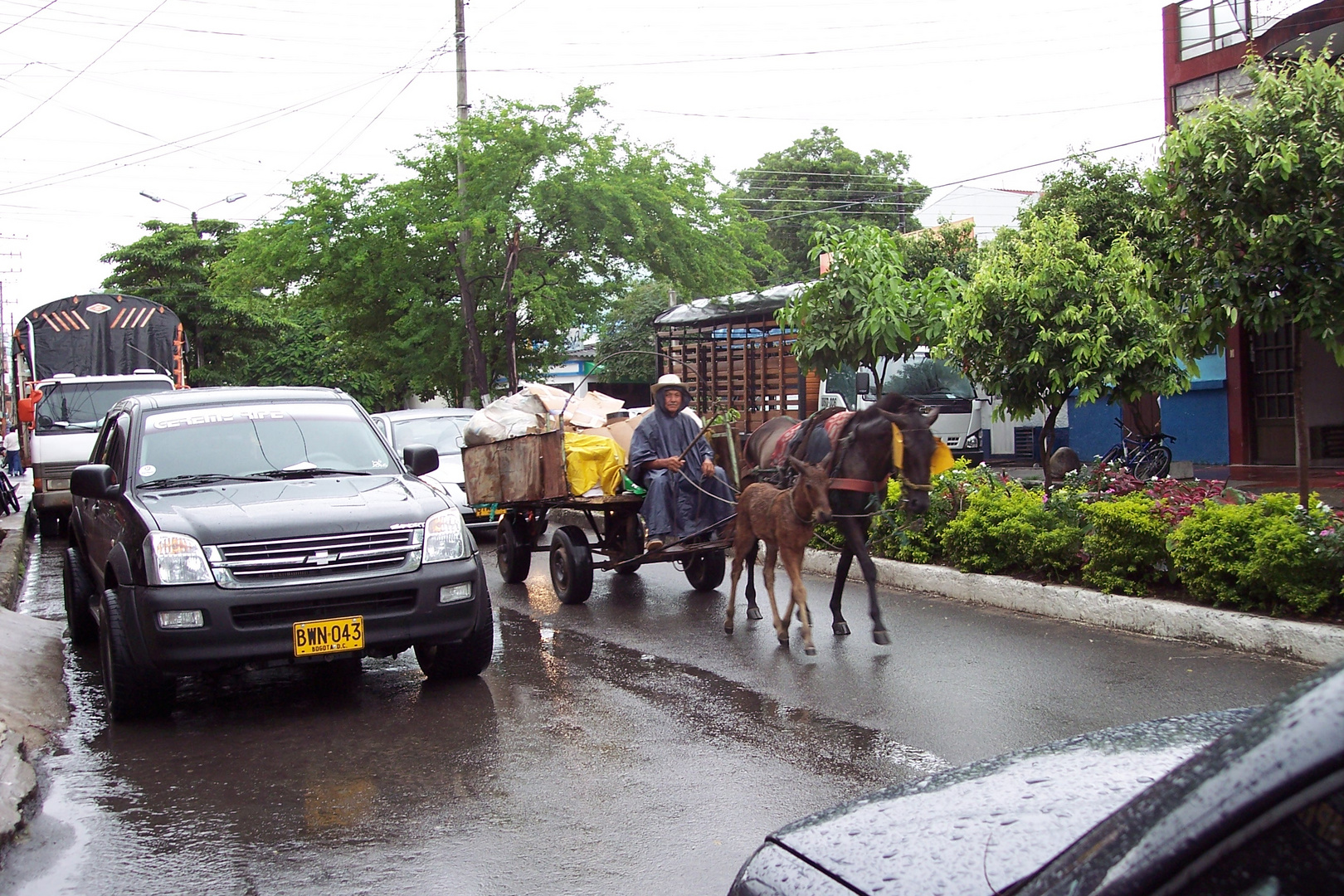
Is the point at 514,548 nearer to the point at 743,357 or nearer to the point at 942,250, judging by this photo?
the point at 743,357

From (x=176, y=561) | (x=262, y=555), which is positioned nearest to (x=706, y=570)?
(x=262, y=555)

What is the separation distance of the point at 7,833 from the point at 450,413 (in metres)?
12.5

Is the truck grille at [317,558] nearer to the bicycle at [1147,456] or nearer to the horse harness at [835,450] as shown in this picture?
the horse harness at [835,450]

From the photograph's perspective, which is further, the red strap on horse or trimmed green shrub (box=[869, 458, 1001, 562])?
trimmed green shrub (box=[869, 458, 1001, 562])

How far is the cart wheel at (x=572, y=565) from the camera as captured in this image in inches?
407

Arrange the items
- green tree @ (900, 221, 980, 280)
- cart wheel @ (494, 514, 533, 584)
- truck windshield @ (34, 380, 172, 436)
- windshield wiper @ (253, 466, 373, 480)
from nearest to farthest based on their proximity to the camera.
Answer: windshield wiper @ (253, 466, 373, 480) < cart wheel @ (494, 514, 533, 584) < truck windshield @ (34, 380, 172, 436) < green tree @ (900, 221, 980, 280)

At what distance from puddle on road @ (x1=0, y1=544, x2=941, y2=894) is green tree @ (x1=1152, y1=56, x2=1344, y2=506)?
5.32 m

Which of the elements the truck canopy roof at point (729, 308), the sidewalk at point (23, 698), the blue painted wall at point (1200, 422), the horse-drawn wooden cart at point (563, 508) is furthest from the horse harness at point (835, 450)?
the blue painted wall at point (1200, 422)

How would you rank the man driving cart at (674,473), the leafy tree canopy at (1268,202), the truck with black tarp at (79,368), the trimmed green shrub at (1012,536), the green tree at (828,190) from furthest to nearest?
the green tree at (828,190) < the truck with black tarp at (79,368) < the man driving cart at (674,473) < the trimmed green shrub at (1012,536) < the leafy tree canopy at (1268,202)

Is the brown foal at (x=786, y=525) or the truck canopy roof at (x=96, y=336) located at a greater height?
the truck canopy roof at (x=96, y=336)

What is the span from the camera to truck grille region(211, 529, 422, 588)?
6.24m

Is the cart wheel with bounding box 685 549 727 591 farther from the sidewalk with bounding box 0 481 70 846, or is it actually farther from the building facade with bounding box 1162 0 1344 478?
the building facade with bounding box 1162 0 1344 478

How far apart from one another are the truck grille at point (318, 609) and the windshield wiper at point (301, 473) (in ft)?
4.34

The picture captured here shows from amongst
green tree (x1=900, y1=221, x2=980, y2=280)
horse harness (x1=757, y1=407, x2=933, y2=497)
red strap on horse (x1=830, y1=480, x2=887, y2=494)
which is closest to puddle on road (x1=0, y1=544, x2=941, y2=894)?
red strap on horse (x1=830, y1=480, x2=887, y2=494)
